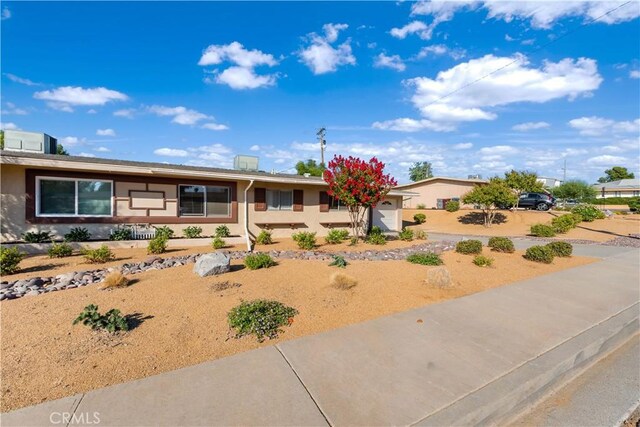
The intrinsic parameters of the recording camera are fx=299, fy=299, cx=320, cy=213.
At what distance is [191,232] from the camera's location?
39.8ft

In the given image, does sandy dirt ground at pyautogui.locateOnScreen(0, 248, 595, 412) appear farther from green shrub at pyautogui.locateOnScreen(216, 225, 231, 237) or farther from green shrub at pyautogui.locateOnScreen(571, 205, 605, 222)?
green shrub at pyautogui.locateOnScreen(571, 205, 605, 222)

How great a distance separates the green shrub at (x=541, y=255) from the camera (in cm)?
859

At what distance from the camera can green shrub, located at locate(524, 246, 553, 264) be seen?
8594 millimetres

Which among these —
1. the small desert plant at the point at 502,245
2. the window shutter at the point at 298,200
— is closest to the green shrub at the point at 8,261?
the window shutter at the point at 298,200

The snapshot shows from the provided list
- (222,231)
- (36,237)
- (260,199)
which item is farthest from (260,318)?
(260,199)

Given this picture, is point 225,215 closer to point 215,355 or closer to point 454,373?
point 215,355

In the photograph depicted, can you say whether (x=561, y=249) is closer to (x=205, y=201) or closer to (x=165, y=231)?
(x=205, y=201)

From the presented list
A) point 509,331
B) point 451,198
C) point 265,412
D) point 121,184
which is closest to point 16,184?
point 121,184

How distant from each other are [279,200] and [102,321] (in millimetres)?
11115

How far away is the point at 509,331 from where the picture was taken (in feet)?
13.5

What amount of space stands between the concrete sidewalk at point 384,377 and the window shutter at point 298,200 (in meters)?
10.8

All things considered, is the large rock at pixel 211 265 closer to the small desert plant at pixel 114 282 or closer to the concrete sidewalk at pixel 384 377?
the small desert plant at pixel 114 282

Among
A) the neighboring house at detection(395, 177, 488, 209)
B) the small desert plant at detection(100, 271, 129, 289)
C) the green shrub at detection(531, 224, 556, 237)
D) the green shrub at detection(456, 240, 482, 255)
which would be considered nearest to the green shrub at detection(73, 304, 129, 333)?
the small desert plant at detection(100, 271, 129, 289)

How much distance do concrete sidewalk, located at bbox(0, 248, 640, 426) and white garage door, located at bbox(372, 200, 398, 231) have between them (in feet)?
47.4
